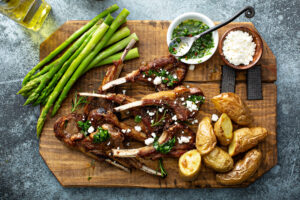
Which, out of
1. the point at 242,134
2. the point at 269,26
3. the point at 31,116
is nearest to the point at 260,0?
the point at 269,26

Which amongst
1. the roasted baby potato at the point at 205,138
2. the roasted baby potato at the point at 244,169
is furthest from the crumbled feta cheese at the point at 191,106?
the roasted baby potato at the point at 244,169

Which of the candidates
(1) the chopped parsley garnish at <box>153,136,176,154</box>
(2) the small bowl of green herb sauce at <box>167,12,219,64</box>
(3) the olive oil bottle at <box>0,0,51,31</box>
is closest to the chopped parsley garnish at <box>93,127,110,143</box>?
(1) the chopped parsley garnish at <box>153,136,176,154</box>

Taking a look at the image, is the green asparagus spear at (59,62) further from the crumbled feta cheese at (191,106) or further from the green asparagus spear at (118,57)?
the crumbled feta cheese at (191,106)

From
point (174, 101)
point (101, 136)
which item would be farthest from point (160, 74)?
point (101, 136)

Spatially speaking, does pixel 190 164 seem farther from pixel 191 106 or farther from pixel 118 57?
pixel 118 57

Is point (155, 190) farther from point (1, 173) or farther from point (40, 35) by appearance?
point (40, 35)

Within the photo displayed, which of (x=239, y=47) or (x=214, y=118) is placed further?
(x=214, y=118)
